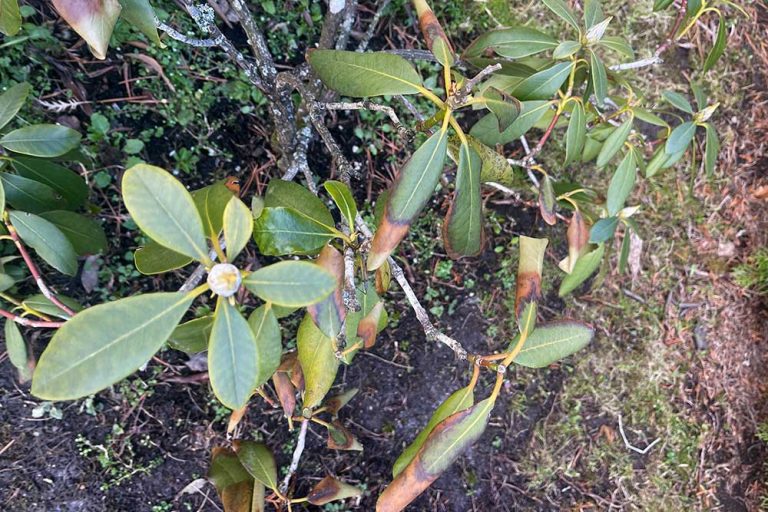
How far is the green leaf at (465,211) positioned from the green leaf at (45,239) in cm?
88

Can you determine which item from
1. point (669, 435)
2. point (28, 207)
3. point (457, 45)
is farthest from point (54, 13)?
point (669, 435)

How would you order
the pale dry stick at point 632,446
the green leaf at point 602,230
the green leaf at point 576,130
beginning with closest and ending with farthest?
1. the green leaf at point 576,130
2. the green leaf at point 602,230
3. the pale dry stick at point 632,446

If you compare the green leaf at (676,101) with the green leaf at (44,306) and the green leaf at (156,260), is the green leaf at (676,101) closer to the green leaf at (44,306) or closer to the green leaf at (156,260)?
the green leaf at (156,260)

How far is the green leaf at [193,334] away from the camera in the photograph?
1.10m

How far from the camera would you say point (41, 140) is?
1238 millimetres

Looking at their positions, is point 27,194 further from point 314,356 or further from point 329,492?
point 329,492

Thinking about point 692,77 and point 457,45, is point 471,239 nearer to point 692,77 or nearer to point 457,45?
point 457,45

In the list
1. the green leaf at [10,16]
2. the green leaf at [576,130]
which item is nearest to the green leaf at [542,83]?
the green leaf at [576,130]

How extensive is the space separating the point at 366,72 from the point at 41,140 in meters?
0.82

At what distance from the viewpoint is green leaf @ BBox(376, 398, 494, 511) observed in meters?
1.01

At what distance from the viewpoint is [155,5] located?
5.35 ft

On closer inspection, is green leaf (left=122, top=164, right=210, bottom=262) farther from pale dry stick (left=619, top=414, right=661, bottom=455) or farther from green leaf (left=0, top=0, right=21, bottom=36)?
pale dry stick (left=619, top=414, right=661, bottom=455)

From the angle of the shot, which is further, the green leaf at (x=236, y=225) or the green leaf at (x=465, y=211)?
the green leaf at (x=465, y=211)

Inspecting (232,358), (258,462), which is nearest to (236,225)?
(232,358)
